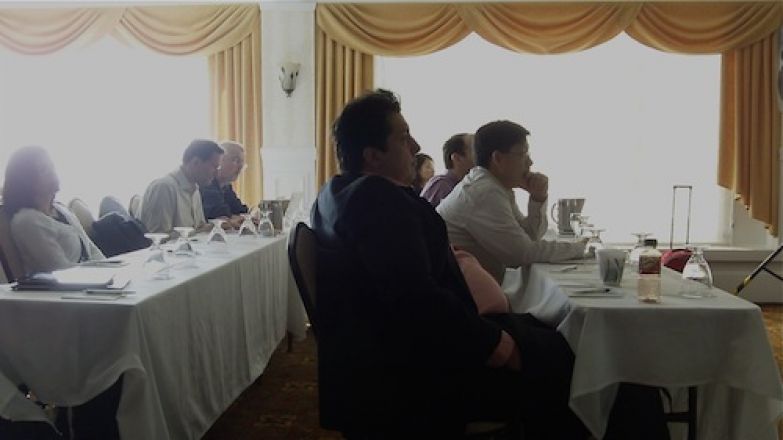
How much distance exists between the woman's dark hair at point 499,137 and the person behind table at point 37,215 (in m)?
1.56

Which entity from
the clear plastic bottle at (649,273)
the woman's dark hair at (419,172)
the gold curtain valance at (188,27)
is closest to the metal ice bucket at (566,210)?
the woman's dark hair at (419,172)

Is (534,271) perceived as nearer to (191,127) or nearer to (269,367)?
(269,367)

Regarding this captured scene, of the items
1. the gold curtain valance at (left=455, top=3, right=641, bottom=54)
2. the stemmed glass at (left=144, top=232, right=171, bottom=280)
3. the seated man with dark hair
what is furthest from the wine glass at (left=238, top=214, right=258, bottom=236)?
the gold curtain valance at (left=455, top=3, right=641, bottom=54)

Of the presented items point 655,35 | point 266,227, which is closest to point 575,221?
point 266,227

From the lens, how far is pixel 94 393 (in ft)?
6.07

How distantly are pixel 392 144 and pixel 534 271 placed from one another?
947 mm

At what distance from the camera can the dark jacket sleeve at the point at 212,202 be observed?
14.6 feet

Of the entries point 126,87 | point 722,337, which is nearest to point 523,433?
point 722,337

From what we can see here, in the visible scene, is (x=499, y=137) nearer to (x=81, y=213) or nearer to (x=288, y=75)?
(x=81, y=213)

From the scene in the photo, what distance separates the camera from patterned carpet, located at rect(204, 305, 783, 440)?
9.04 ft

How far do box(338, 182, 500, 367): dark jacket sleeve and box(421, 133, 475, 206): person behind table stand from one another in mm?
2111

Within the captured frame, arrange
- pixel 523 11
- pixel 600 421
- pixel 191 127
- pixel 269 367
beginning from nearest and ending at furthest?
1. pixel 600 421
2. pixel 269 367
3. pixel 523 11
4. pixel 191 127

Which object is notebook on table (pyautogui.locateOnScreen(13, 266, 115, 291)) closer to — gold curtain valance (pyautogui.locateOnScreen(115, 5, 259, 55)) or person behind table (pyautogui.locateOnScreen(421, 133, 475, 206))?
person behind table (pyautogui.locateOnScreen(421, 133, 475, 206))

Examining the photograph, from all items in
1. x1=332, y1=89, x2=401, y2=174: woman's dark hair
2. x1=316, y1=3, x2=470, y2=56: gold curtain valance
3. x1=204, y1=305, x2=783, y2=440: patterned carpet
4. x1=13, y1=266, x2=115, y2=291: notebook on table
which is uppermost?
x1=316, y1=3, x2=470, y2=56: gold curtain valance
